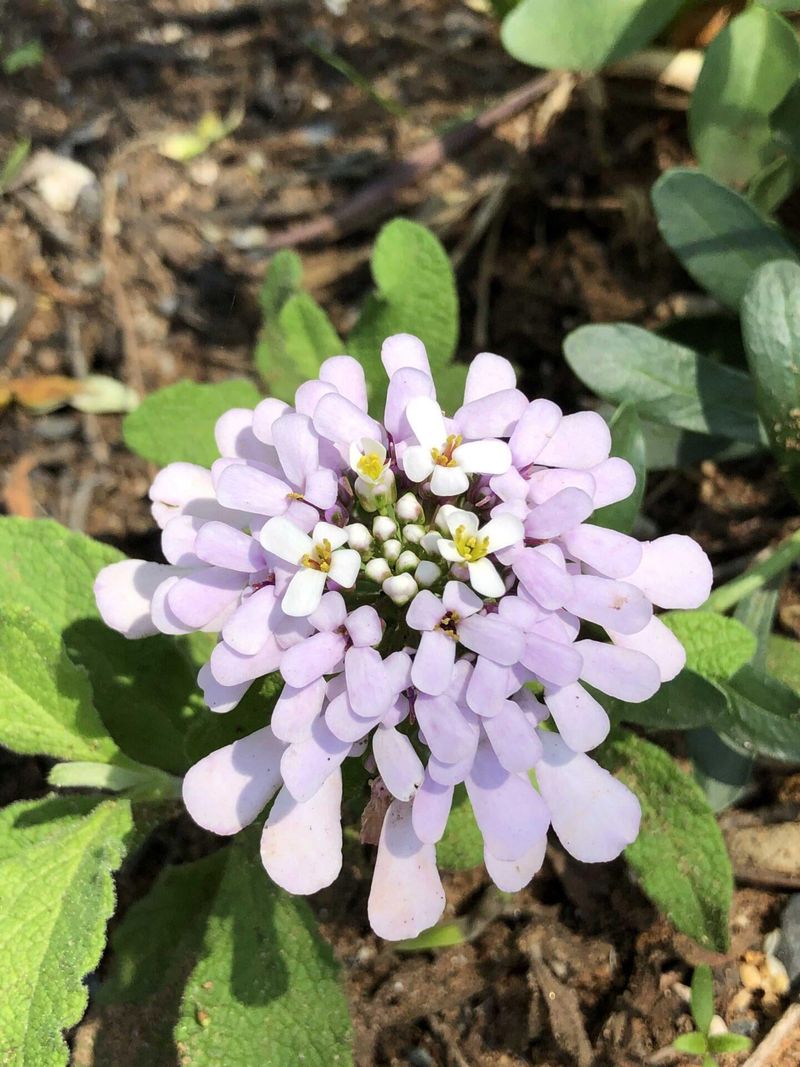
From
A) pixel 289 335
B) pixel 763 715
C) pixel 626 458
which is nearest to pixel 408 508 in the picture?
pixel 626 458

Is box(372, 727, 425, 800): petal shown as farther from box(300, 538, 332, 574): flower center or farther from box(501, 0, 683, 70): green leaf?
box(501, 0, 683, 70): green leaf

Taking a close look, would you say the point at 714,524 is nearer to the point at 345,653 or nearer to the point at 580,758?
the point at 580,758

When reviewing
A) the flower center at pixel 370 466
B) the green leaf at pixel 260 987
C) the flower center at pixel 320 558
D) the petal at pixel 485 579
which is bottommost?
the green leaf at pixel 260 987

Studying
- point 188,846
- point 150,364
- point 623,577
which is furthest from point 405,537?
point 150,364

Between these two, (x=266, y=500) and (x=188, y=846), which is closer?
(x=266, y=500)

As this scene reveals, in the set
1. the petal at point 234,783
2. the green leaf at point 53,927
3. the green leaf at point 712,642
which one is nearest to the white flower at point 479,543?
the petal at point 234,783

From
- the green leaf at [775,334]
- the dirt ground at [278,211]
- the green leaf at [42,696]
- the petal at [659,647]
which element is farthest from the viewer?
the dirt ground at [278,211]

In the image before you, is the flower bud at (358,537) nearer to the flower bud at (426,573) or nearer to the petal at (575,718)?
the flower bud at (426,573)
